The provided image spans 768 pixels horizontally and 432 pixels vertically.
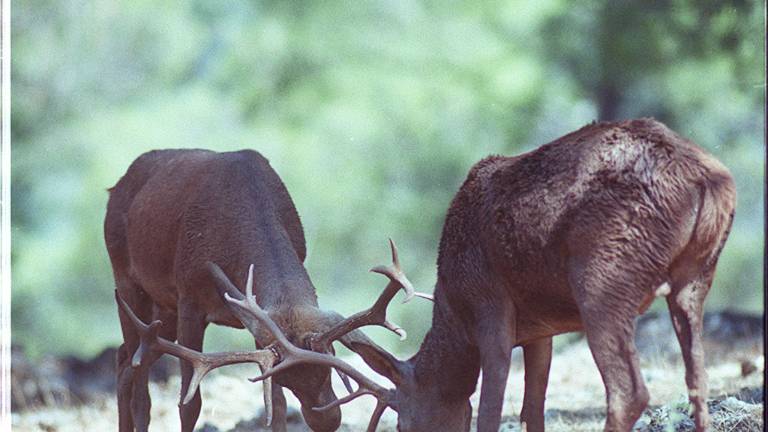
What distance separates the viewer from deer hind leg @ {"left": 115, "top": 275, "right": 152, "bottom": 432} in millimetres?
8219

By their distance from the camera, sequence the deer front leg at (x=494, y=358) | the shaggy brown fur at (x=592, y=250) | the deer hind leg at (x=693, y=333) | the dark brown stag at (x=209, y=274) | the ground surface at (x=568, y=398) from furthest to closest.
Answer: the ground surface at (x=568, y=398), the dark brown stag at (x=209, y=274), the deer front leg at (x=494, y=358), the deer hind leg at (x=693, y=333), the shaggy brown fur at (x=592, y=250)

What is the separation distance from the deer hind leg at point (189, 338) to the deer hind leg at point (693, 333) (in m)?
3.03

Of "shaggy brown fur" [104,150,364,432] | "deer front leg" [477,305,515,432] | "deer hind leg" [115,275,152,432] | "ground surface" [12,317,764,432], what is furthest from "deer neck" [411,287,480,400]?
"deer hind leg" [115,275,152,432]

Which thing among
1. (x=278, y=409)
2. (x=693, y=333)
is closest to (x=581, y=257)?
(x=693, y=333)

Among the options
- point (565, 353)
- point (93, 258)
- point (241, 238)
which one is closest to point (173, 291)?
point (241, 238)

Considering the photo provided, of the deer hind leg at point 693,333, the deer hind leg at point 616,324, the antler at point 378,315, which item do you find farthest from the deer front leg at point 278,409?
the deer hind leg at point 693,333

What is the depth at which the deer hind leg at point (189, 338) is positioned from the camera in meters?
7.48

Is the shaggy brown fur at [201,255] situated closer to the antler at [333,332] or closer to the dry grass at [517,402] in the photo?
the antler at [333,332]

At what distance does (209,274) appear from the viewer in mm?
7418

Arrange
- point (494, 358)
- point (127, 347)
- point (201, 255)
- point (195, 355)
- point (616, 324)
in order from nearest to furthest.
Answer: point (616, 324), point (494, 358), point (195, 355), point (201, 255), point (127, 347)

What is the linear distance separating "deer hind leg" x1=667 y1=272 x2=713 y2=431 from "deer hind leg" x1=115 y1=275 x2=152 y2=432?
3.87m

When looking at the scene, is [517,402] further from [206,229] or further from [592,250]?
[592,250]

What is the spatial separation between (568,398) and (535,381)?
2.16 metres

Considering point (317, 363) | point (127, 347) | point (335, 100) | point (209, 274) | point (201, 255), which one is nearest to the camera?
point (317, 363)
